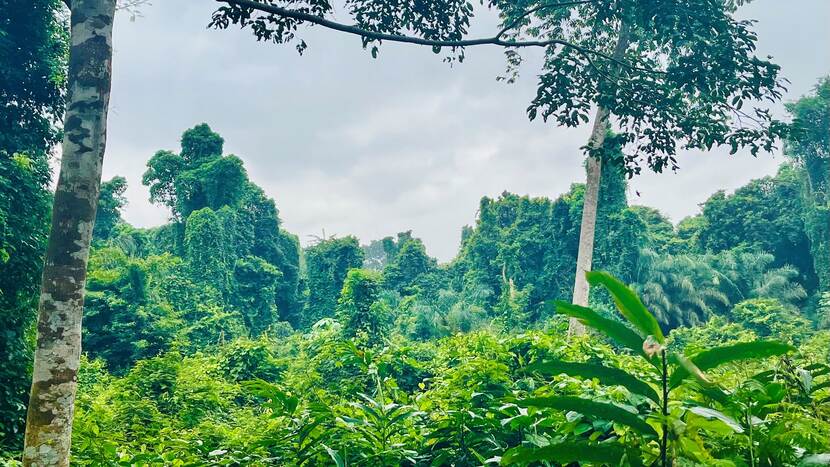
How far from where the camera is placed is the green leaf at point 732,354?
671mm

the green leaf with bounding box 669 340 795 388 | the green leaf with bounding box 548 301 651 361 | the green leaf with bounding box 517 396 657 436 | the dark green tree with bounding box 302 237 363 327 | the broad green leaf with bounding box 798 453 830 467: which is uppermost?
the dark green tree with bounding box 302 237 363 327

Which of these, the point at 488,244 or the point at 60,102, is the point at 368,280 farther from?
the point at 488,244

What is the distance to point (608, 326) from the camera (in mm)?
694

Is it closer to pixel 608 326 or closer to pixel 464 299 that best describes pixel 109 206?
pixel 464 299

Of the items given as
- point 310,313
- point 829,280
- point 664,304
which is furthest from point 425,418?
point 310,313

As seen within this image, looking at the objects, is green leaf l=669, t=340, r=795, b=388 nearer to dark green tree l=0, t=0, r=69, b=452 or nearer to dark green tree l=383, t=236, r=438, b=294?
dark green tree l=0, t=0, r=69, b=452

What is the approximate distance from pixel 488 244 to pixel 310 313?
839 cm

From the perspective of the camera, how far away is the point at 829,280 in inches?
586

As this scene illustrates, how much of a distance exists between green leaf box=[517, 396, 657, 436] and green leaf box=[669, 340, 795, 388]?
0.23 feet

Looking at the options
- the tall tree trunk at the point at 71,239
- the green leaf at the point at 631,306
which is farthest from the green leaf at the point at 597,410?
the tall tree trunk at the point at 71,239

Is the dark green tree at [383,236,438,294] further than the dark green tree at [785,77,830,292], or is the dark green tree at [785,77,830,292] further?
the dark green tree at [383,236,438,294]

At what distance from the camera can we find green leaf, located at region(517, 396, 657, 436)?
70 centimetres

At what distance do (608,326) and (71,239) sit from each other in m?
2.12

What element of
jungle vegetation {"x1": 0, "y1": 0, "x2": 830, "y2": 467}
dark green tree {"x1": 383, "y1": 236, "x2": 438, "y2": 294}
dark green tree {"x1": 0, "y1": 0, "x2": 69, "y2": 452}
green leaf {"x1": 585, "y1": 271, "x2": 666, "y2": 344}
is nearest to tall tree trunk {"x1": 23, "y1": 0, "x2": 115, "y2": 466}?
jungle vegetation {"x1": 0, "y1": 0, "x2": 830, "y2": 467}
